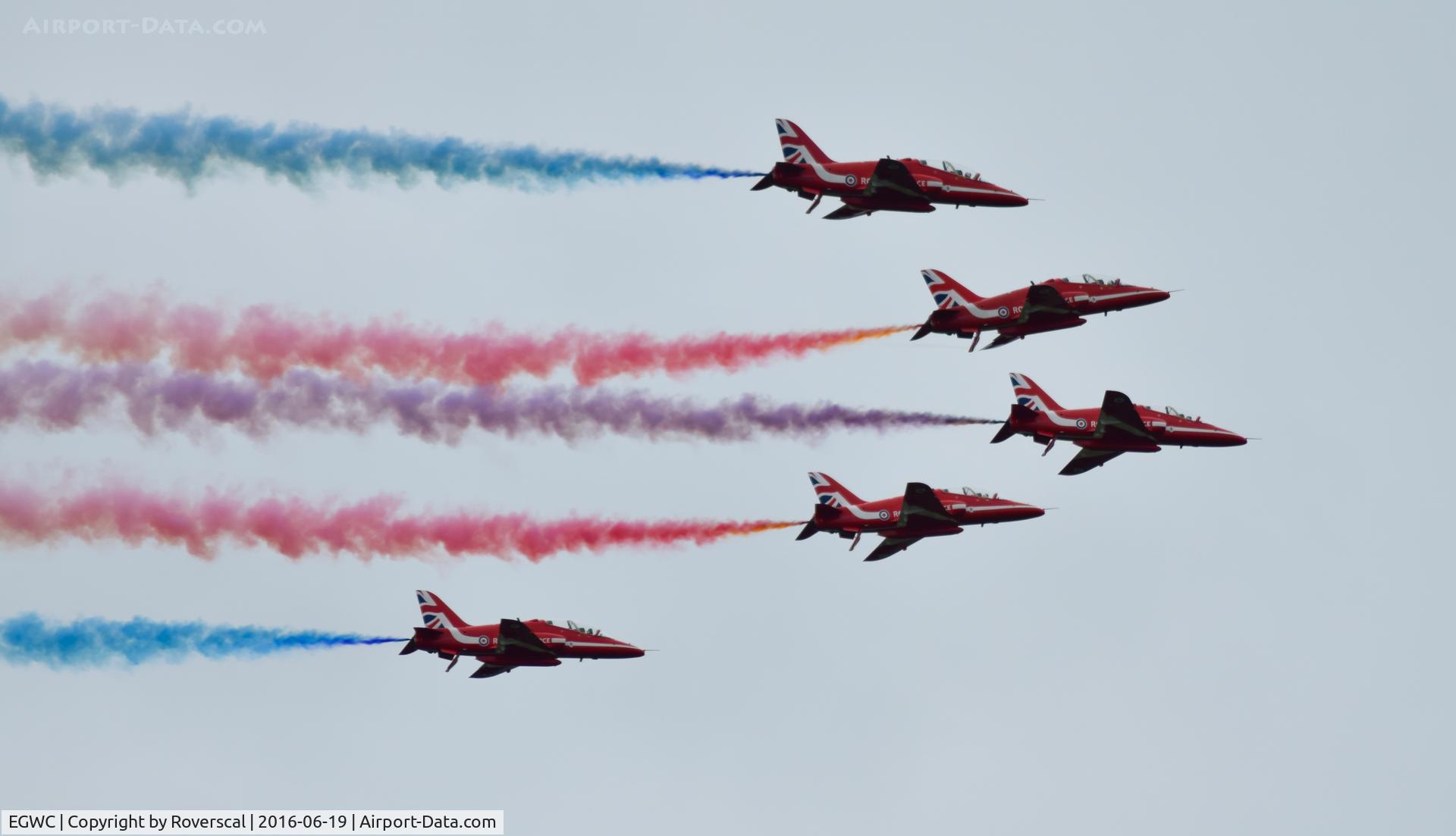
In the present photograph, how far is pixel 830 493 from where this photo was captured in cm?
7519

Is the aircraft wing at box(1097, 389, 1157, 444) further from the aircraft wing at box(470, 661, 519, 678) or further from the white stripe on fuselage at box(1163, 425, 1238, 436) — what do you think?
the aircraft wing at box(470, 661, 519, 678)

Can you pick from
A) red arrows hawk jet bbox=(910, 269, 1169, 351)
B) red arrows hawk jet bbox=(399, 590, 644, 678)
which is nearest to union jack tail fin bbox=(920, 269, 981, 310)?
red arrows hawk jet bbox=(910, 269, 1169, 351)

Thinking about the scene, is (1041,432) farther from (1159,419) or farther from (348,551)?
(348,551)

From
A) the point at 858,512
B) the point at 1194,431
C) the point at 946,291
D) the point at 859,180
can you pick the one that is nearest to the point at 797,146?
the point at 859,180

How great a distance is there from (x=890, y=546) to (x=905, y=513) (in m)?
2.28

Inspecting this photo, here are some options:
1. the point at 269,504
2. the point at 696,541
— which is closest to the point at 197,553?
the point at 269,504

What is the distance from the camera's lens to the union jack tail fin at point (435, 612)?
73.8m

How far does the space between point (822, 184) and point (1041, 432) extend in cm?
1131

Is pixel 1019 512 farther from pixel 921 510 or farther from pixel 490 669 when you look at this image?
pixel 490 669

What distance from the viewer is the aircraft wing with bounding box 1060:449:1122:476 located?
7694 centimetres

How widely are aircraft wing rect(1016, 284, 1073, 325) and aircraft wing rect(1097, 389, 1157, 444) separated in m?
3.31

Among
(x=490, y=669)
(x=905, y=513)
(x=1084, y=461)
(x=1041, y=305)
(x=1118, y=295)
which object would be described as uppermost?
(x=1118, y=295)

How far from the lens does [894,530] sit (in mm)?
74562

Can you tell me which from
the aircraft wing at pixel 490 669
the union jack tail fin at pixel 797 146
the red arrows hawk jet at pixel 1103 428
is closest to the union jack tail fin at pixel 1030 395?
the red arrows hawk jet at pixel 1103 428
